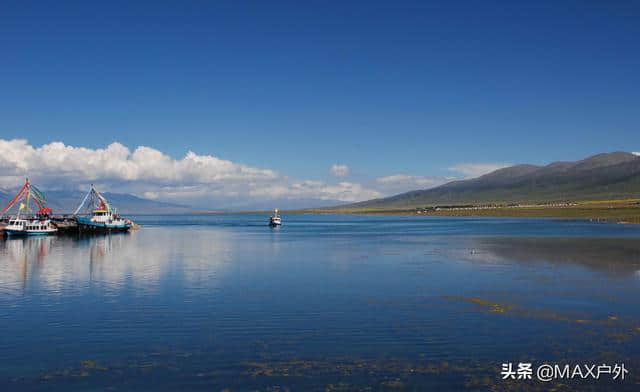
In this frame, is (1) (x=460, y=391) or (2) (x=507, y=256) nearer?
(1) (x=460, y=391)

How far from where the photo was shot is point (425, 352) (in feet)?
65.1

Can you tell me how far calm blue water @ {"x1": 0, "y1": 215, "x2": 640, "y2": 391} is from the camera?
17.4m

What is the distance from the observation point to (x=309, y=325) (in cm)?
2466

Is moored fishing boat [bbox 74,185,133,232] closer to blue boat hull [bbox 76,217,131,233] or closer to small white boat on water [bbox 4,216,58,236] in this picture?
blue boat hull [bbox 76,217,131,233]

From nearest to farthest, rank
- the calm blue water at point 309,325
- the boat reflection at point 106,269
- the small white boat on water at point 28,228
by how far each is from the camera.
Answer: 1. the calm blue water at point 309,325
2. the boat reflection at point 106,269
3. the small white boat on water at point 28,228

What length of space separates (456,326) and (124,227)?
11491 cm

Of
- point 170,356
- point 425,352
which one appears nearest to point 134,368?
point 170,356

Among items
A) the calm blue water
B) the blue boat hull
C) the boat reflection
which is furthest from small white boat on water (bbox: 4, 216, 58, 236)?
the calm blue water

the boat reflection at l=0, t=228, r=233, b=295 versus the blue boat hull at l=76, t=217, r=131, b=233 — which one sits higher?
the blue boat hull at l=76, t=217, r=131, b=233

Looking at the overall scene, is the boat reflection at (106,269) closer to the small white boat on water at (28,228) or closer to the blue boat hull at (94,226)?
the small white boat on water at (28,228)

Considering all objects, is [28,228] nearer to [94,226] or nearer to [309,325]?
[94,226]

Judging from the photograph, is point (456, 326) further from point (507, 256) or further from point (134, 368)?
point (507, 256)

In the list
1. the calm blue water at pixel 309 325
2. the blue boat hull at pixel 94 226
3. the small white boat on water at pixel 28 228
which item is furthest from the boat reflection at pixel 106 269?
the blue boat hull at pixel 94 226

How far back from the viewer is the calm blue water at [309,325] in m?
17.4
